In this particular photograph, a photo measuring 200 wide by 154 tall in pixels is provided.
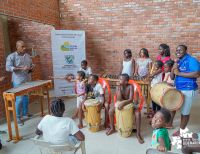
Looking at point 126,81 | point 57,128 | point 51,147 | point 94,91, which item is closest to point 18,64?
point 94,91

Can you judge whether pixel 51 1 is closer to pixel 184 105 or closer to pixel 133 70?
pixel 133 70

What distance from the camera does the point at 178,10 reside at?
6012 millimetres

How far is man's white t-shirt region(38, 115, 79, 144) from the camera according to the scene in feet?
7.64

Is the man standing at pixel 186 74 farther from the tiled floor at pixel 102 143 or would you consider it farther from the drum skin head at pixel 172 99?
the tiled floor at pixel 102 143

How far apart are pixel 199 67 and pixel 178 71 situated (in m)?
0.29

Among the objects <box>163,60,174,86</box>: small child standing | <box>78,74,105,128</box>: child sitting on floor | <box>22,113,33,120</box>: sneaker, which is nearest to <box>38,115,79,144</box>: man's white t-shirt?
<box>78,74,105,128</box>: child sitting on floor

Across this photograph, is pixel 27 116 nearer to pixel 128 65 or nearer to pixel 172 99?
pixel 128 65

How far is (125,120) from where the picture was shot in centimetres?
362

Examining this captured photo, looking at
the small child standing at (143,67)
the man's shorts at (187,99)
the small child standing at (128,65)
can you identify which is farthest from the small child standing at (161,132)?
the small child standing at (128,65)

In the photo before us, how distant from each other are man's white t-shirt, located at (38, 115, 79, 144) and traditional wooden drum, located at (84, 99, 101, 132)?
1.45 meters

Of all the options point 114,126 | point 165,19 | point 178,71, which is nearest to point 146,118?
point 114,126

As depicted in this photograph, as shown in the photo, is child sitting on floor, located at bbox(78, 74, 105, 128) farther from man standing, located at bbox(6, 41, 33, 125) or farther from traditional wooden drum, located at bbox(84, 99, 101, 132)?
man standing, located at bbox(6, 41, 33, 125)

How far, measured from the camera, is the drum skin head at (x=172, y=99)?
3.39 m

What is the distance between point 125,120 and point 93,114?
1.90ft
